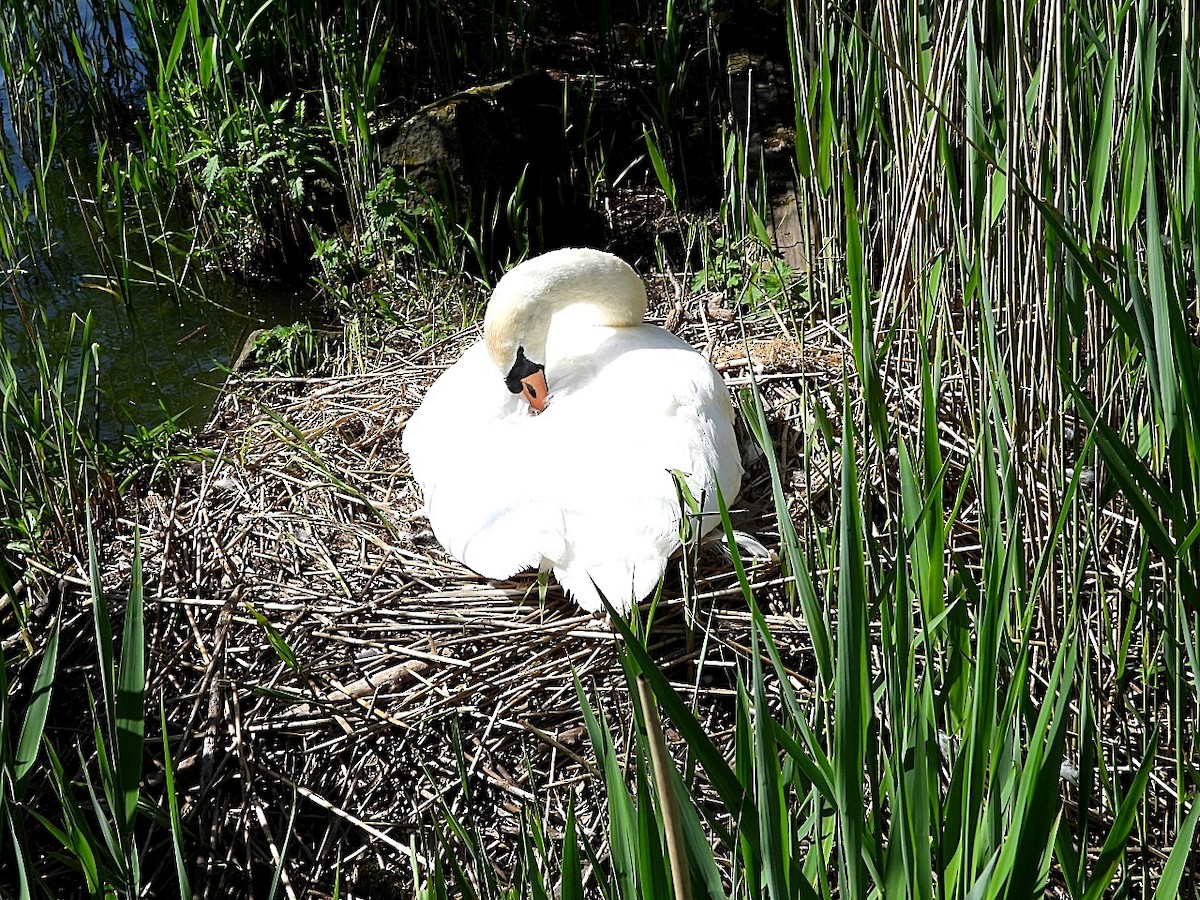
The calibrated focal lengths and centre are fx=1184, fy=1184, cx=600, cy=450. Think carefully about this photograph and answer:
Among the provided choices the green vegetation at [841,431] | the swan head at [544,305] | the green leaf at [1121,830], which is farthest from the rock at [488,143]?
the green leaf at [1121,830]

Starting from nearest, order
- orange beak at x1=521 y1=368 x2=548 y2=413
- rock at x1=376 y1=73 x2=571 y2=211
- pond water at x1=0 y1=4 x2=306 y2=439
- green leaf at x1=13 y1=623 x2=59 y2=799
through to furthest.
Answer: green leaf at x1=13 y1=623 x2=59 y2=799 → orange beak at x1=521 y1=368 x2=548 y2=413 → pond water at x1=0 y1=4 x2=306 y2=439 → rock at x1=376 y1=73 x2=571 y2=211

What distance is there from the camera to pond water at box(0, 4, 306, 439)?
487 cm

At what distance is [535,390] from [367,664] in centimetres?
83

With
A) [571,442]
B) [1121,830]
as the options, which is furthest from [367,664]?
[1121,830]

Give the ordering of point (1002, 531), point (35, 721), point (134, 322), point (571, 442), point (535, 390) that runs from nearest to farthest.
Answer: point (35, 721), point (1002, 531), point (571, 442), point (535, 390), point (134, 322)

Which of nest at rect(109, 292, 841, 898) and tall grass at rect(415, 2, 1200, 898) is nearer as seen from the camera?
tall grass at rect(415, 2, 1200, 898)

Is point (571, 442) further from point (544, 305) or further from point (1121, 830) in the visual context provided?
point (1121, 830)

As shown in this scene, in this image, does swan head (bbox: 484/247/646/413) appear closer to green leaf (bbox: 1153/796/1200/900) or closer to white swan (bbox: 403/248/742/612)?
white swan (bbox: 403/248/742/612)

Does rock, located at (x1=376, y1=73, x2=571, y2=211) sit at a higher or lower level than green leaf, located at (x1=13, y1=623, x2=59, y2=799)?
higher

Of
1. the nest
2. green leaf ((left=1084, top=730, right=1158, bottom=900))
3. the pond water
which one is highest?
green leaf ((left=1084, top=730, right=1158, bottom=900))

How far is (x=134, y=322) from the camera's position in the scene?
531 cm

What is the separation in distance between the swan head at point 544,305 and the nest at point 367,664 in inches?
20.6

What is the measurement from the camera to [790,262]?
4711 millimetres

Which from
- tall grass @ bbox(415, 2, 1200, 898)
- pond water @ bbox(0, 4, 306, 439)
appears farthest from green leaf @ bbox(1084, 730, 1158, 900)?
pond water @ bbox(0, 4, 306, 439)
